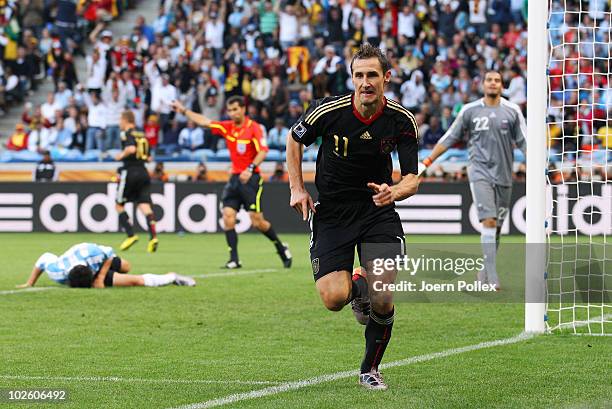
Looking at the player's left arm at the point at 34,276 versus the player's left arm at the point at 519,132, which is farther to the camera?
the player's left arm at the point at 34,276

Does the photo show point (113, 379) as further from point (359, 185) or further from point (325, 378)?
point (359, 185)

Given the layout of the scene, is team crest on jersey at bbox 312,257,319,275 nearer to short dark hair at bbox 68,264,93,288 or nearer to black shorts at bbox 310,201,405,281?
black shorts at bbox 310,201,405,281

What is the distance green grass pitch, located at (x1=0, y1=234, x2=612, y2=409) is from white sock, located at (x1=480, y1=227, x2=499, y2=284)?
864 mm

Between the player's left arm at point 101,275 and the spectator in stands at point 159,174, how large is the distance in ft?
38.7

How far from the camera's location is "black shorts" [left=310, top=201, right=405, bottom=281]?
7.29m

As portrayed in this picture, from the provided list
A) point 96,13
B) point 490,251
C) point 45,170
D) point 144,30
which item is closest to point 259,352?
point 490,251

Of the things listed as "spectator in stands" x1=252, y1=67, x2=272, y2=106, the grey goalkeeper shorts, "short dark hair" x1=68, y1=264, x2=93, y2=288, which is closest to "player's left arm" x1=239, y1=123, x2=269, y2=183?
"short dark hair" x1=68, y1=264, x2=93, y2=288

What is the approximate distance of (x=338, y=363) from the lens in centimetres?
817

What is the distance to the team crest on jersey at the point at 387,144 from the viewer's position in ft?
23.6

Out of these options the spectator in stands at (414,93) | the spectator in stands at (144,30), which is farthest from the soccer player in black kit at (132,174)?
the spectator in stands at (144,30)

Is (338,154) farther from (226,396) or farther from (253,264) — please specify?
(253,264)

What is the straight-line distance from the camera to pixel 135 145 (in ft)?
69.4

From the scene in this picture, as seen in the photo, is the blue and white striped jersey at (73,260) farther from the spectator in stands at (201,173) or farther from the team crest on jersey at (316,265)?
the spectator in stands at (201,173)

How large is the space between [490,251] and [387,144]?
5962 mm
